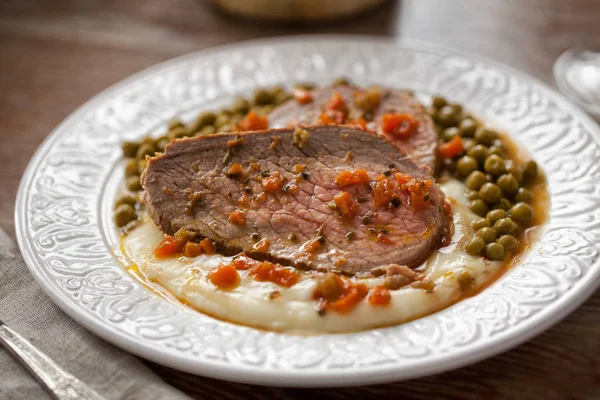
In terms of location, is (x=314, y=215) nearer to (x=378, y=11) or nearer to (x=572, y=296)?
(x=572, y=296)

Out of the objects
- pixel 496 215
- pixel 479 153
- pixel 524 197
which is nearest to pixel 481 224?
pixel 496 215

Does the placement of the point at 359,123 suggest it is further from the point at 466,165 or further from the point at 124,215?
the point at 124,215

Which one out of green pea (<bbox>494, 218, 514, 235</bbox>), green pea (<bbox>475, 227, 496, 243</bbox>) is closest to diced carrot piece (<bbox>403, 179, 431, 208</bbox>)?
green pea (<bbox>475, 227, 496, 243</bbox>)

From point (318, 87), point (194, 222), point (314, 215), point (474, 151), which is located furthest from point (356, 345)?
point (318, 87)

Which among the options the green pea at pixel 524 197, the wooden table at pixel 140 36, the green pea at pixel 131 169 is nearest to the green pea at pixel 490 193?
the green pea at pixel 524 197

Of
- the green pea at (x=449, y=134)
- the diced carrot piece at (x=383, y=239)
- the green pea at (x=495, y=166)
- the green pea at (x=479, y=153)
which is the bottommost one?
the diced carrot piece at (x=383, y=239)

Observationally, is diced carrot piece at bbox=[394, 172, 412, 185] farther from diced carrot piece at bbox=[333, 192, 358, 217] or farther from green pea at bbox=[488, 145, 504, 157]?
green pea at bbox=[488, 145, 504, 157]

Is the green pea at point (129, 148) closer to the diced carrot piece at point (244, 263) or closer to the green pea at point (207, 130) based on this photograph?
the green pea at point (207, 130)
